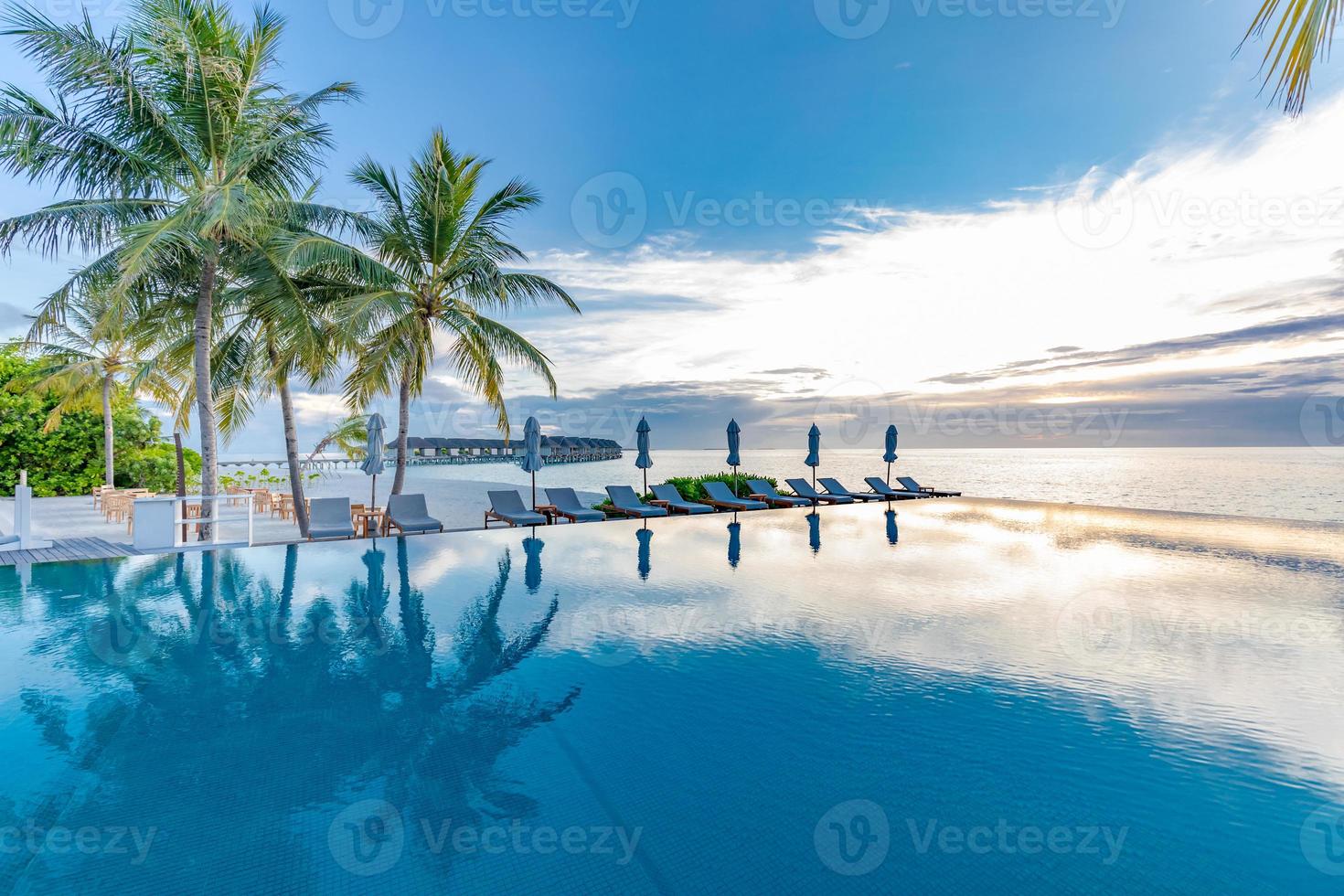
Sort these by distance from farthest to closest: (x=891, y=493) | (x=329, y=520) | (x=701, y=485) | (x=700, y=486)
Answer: (x=891, y=493) → (x=700, y=486) → (x=701, y=485) → (x=329, y=520)

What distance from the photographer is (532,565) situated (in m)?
8.25

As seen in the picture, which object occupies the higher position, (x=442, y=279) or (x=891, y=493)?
(x=442, y=279)

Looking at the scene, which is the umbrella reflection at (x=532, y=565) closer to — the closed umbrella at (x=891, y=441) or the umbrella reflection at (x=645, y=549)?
the umbrella reflection at (x=645, y=549)

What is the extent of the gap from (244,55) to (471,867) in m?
11.4

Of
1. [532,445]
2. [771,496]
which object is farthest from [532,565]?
[771,496]

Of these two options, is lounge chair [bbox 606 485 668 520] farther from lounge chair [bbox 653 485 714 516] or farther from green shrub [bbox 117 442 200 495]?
green shrub [bbox 117 442 200 495]

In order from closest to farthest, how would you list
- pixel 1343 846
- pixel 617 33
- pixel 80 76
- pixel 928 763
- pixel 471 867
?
pixel 471 867 → pixel 1343 846 → pixel 928 763 → pixel 80 76 → pixel 617 33

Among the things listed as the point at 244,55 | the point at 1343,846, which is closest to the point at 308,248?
the point at 244,55

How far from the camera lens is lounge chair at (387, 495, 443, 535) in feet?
32.4

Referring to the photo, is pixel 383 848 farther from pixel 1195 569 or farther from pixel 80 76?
pixel 80 76

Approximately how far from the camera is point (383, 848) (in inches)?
92.9

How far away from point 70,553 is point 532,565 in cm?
623

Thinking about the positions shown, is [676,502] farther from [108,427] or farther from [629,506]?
[108,427]

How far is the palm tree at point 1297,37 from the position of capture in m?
2.16
